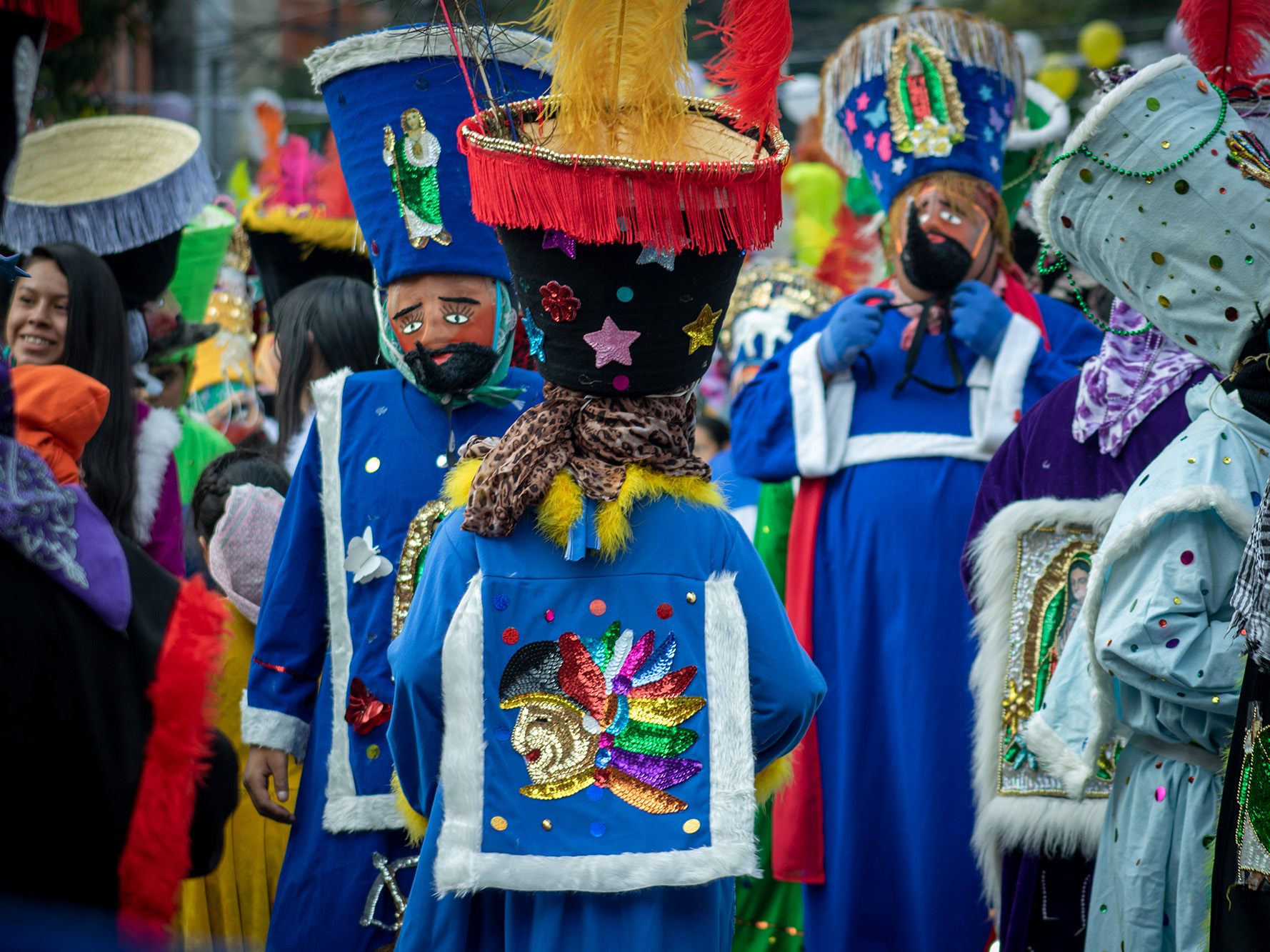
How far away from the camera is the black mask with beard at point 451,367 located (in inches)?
119

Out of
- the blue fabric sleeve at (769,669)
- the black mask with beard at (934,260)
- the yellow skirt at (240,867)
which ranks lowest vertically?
the yellow skirt at (240,867)

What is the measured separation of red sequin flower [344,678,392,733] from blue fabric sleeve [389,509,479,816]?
511 mm

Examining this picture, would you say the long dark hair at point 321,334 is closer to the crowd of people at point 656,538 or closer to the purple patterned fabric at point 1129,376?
the crowd of people at point 656,538

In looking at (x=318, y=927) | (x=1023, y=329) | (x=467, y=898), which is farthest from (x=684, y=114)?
(x=1023, y=329)

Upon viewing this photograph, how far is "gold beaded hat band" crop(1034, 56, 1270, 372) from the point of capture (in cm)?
243

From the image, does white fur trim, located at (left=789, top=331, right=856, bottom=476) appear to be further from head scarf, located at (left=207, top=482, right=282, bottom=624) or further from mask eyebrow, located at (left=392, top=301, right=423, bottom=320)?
head scarf, located at (left=207, top=482, right=282, bottom=624)

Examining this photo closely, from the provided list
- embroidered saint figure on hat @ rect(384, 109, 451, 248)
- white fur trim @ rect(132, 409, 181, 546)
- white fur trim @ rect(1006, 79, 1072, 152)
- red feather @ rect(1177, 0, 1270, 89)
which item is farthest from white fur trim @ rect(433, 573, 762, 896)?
white fur trim @ rect(1006, 79, 1072, 152)

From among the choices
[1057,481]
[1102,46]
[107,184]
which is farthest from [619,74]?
[1102,46]

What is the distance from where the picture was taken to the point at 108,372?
4.01 meters

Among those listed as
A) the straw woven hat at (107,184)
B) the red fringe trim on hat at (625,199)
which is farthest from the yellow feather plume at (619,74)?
the straw woven hat at (107,184)

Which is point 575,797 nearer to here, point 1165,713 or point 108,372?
point 1165,713

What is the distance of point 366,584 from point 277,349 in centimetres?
132

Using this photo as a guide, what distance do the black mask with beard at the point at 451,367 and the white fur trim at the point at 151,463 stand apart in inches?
54.0

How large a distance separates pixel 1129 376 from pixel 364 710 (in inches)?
77.6
